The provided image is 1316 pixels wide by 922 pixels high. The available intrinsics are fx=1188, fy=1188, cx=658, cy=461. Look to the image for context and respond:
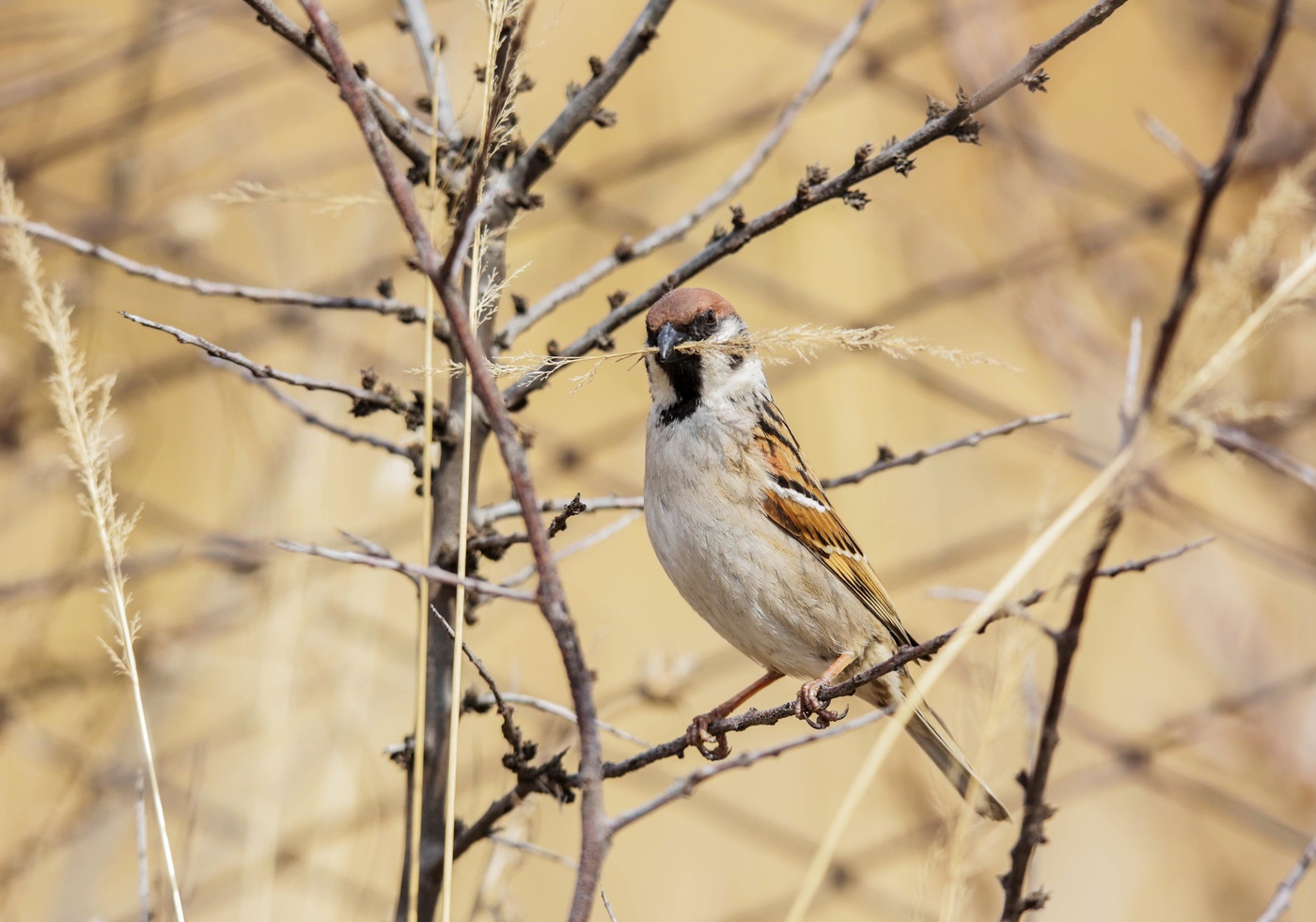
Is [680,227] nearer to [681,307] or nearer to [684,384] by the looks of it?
[681,307]

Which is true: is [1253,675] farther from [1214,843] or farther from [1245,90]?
[1245,90]

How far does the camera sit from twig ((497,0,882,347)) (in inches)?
64.1

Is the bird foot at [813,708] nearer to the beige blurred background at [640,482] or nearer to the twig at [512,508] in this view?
the beige blurred background at [640,482]

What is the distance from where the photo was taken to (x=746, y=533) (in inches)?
80.3

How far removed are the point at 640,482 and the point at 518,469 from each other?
11.8 feet

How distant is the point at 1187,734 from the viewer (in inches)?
114

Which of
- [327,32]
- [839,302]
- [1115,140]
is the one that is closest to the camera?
[327,32]

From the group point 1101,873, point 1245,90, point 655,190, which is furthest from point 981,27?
point 1101,873

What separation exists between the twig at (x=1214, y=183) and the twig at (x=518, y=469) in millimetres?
667

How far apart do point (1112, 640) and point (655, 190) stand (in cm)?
267

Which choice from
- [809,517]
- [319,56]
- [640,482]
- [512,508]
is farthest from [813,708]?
[640,482]

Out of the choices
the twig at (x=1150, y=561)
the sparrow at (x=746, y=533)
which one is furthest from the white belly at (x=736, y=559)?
the twig at (x=1150, y=561)

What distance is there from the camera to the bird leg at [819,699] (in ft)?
5.91

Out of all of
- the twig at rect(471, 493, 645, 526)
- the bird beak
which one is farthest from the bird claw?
the bird beak
